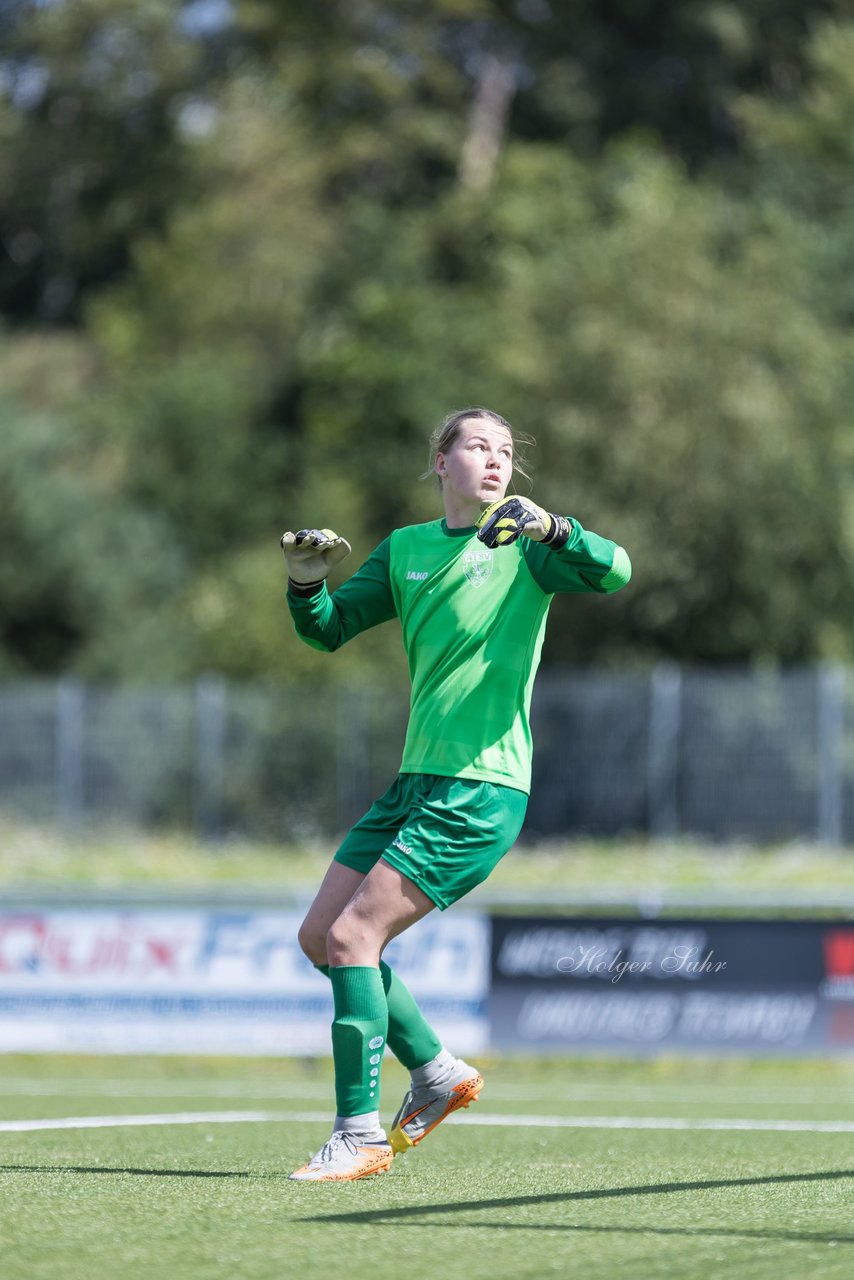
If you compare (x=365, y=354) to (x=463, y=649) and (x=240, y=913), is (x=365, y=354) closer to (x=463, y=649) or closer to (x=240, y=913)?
(x=240, y=913)

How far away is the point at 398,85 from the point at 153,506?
14130 mm

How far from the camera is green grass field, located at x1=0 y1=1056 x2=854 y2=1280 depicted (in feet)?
13.4

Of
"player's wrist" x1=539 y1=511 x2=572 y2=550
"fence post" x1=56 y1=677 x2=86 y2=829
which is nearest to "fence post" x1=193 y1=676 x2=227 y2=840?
"fence post" x1=56 y1=677 x2=86 y2=829

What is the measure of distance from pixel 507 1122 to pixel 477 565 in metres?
3.08

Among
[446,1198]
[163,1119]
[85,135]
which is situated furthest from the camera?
[85,135]

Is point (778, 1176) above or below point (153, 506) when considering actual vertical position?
below

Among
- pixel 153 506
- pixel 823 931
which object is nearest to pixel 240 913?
pixel 823 931

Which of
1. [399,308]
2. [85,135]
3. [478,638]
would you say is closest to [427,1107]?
[478,638]

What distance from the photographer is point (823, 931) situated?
13633mm

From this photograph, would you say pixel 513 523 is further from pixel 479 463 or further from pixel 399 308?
pixel 399 308

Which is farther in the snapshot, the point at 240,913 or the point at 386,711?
the point at 386,711

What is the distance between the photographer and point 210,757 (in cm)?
2717

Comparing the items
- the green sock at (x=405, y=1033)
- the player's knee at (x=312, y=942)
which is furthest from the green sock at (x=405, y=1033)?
the player's knee at (x=312, y=942)

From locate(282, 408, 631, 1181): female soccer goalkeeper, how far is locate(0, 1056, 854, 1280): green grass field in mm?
377
